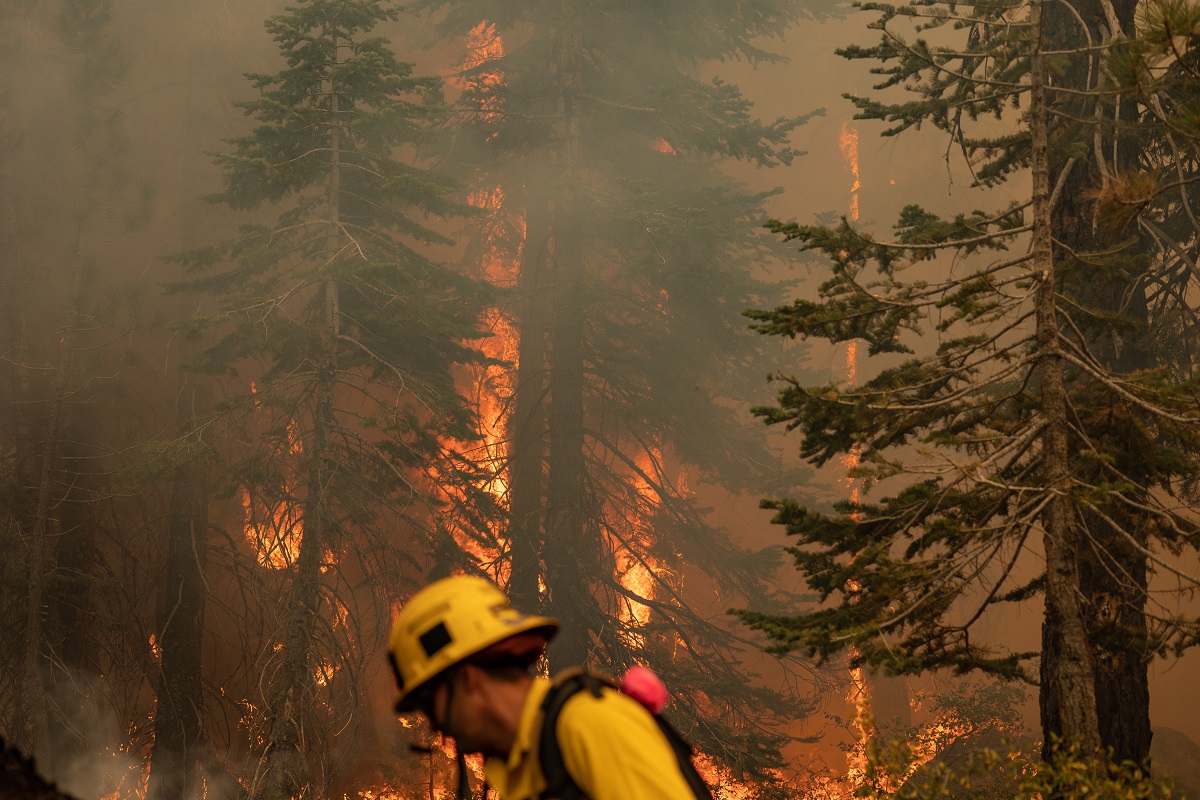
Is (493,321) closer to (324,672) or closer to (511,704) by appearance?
(324,672)

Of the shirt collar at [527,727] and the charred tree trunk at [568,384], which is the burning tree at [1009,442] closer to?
the shirt collar at [527,727]

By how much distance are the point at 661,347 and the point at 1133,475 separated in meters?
13.9

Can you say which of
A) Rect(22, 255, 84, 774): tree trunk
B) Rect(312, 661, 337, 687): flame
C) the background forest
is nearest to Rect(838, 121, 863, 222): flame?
the background forest

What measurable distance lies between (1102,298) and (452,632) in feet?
28.1

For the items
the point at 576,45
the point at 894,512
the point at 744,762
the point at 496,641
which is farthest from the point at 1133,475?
the point at 576,45

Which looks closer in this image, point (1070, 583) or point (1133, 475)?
point (1070, 583)

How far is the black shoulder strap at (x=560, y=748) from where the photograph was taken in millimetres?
1734

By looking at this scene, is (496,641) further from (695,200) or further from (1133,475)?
(695,200)

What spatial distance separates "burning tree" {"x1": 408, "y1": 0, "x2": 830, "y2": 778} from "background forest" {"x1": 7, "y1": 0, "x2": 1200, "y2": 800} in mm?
110

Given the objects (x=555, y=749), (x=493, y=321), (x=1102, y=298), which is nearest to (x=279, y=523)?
(x=493, y=321)

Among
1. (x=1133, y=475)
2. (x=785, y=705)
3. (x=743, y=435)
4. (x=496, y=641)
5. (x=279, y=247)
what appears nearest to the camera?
(x=496, y=641)

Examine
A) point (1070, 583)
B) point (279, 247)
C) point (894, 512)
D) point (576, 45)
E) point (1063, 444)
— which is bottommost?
point (1070, 583)

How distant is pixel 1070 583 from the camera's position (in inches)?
237

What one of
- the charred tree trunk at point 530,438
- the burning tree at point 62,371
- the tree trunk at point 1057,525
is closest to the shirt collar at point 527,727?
the tree trunk at point 1057,525
